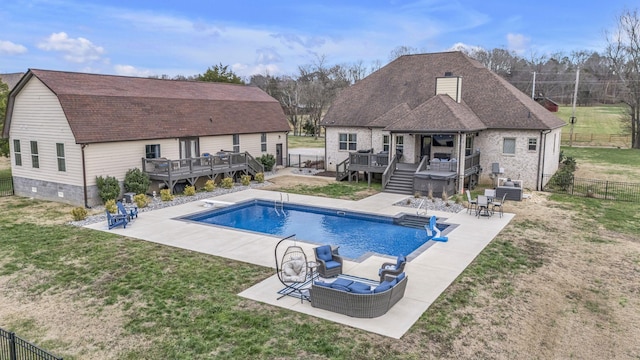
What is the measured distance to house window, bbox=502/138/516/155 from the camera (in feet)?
82.8

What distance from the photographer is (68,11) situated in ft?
80.5

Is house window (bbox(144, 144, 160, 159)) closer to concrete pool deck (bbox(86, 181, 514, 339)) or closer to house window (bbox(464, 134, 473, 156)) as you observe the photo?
concrete pool deck (bbox(86, 181, 514, 339))

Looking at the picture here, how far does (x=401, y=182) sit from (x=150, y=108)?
47.1 ft

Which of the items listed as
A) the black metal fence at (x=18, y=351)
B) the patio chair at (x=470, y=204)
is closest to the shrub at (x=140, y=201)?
the black metal fence at (x=18, y=351)

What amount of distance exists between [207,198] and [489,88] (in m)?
17.9

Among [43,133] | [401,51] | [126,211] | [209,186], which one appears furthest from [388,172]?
[401,51]

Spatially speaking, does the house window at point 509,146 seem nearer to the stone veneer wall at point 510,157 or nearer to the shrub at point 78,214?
the stone veneer wall at point 510,157

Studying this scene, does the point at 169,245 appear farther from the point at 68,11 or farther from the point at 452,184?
the point at 68,11

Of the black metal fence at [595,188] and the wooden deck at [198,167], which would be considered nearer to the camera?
the black metal fence at [595,188]

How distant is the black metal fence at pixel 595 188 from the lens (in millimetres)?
22692

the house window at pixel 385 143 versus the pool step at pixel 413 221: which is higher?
the house window at pixel 385 143

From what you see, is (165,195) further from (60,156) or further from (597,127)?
(597,127)

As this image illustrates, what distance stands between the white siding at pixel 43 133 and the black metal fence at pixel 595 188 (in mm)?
24366

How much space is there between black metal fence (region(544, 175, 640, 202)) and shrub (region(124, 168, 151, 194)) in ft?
70.0
